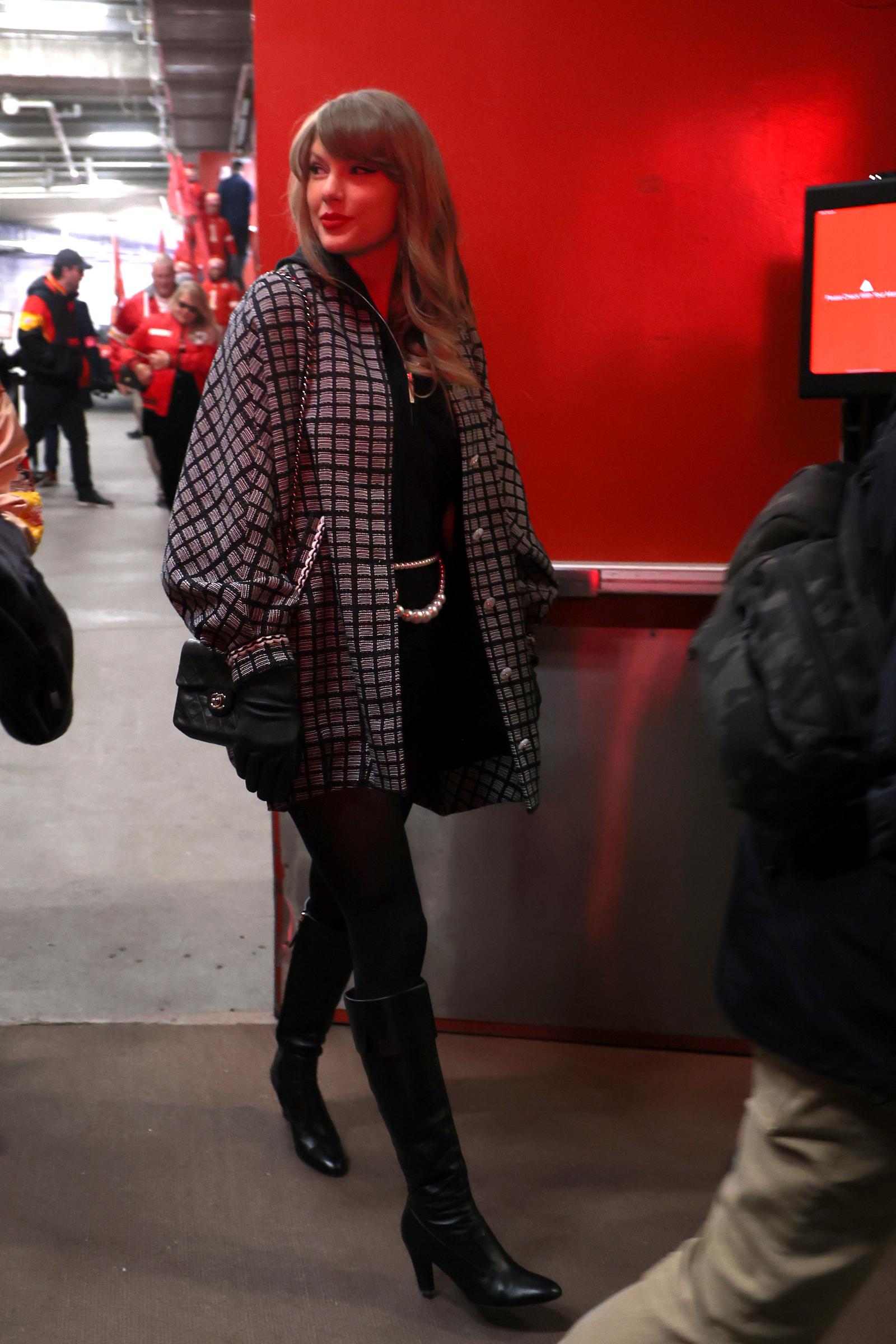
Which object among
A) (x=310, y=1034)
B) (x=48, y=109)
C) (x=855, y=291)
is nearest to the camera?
(x=855, y=291)

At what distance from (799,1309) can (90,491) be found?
10.3m

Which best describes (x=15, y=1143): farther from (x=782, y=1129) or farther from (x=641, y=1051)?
(x=782, y=1129)

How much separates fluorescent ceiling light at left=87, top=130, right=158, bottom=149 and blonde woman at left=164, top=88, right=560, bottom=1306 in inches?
675

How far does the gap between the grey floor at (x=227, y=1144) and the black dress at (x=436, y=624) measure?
0.78 m

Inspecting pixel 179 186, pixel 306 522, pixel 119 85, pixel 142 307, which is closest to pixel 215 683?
pixel 306 522

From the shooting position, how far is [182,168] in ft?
32.9

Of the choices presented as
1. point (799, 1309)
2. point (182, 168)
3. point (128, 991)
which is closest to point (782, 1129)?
point (799, 1309)

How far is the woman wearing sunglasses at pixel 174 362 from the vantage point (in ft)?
27.2

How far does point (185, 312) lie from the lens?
830 cm

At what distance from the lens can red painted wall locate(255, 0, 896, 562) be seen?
2.26 meters

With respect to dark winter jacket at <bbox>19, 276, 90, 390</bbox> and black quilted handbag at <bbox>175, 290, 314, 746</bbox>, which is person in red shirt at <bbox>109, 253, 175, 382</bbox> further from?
black quilted handbag at <bbox>175, 290, 314, 746</bbox>

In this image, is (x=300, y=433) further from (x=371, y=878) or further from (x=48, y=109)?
(x=48, y=109)

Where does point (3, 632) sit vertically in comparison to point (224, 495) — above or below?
below

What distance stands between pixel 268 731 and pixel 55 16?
40.6 feet
